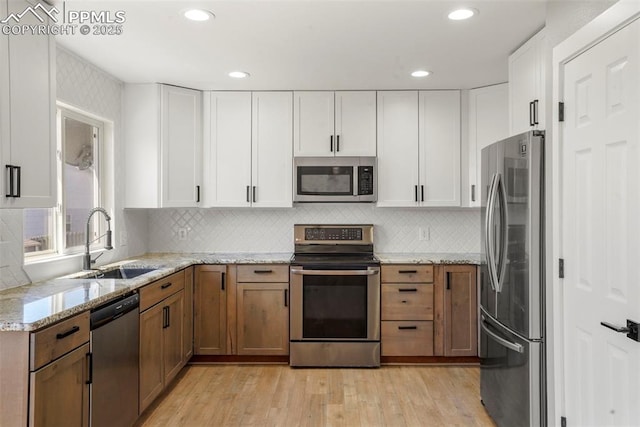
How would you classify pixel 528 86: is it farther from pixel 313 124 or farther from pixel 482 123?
pixel 313 124

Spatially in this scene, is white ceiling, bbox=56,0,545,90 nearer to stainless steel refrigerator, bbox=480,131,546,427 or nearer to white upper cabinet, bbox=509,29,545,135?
white upper cabinet, bbox=509,29,545,135

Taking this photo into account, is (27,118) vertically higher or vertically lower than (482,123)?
lower

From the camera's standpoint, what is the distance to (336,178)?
151 inches

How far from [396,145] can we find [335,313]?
5.19 ft

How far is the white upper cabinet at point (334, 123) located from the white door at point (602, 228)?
1.98 meters

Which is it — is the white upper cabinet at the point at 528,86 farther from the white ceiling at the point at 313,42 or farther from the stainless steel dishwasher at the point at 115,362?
the stainless steel dishwasher at the point at 115,362

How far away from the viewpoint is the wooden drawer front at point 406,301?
141 inches

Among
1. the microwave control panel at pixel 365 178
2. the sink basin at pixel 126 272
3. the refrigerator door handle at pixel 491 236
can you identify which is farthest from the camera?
the microwave control panel at pixel 365 178

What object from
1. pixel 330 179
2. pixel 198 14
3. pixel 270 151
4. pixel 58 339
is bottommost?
pixel 58 339

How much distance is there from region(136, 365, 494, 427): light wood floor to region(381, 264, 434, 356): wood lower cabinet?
248 millimetres

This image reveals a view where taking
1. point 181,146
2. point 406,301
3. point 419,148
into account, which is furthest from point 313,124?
point 406,301

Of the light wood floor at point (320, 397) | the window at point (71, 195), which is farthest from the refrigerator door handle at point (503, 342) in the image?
the window at point (71, 195)

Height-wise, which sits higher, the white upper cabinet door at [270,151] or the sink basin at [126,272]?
the white upper cabinet door at [270,151]

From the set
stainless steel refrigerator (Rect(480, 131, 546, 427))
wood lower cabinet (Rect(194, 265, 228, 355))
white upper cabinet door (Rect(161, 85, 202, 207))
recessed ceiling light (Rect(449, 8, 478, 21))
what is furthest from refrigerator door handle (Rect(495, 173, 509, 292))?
white upper cabinet door (Rect(161, 85, 202, 207))
